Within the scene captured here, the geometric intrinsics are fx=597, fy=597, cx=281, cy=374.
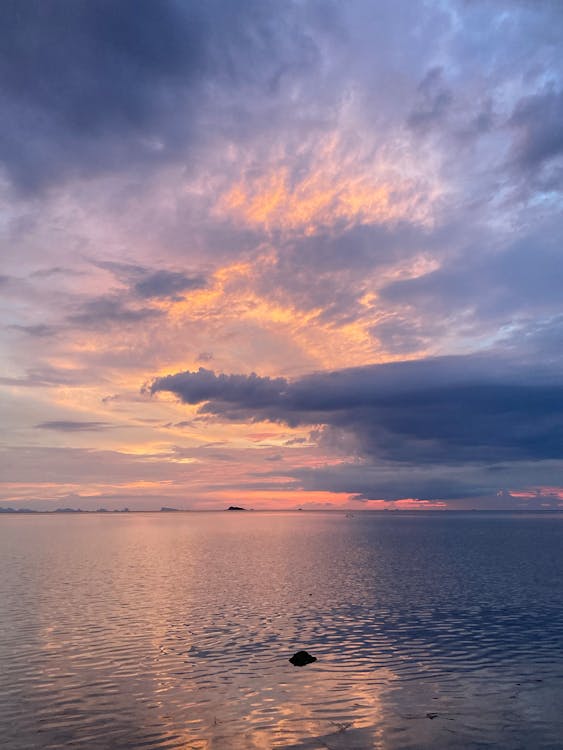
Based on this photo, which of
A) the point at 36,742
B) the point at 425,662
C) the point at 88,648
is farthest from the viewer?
the point at 88,648

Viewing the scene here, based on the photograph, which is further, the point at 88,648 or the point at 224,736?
the point at 88,648

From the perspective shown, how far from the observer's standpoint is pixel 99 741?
25844mm

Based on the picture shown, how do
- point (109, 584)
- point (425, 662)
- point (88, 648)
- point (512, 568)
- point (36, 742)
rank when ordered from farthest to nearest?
point (512, 568) < point (109, 584) < point (88, 648) < point (425, 662) < point (36, 742)

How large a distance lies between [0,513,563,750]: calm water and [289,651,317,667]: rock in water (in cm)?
48

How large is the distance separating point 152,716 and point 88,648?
49.9ft

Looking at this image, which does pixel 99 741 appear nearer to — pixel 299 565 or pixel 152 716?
pixel 152 716

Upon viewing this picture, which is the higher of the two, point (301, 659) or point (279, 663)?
point (301, 659)

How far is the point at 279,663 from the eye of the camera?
37.8 meters

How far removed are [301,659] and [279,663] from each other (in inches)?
64.5

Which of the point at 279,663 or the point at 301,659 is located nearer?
the point at 301,659

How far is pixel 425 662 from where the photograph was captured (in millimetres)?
37875

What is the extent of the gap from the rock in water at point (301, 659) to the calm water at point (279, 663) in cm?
48

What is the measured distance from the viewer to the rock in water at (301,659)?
121 feet

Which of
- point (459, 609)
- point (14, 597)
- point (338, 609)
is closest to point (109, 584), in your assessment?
point (14, 597)
